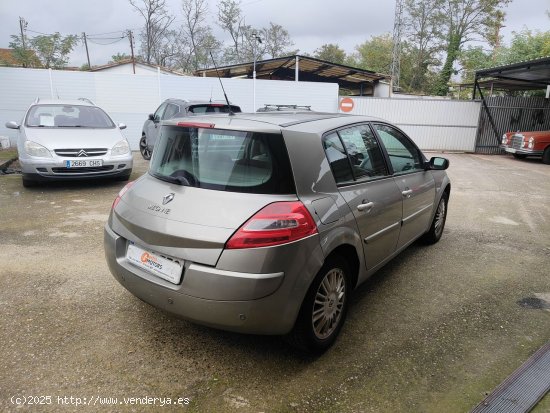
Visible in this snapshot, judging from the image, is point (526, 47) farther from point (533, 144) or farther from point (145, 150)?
point (145, 150)

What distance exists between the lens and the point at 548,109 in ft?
54.3

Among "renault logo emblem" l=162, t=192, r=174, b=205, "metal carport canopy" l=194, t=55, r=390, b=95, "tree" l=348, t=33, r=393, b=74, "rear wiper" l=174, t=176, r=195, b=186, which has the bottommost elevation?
"renault logo emblem" l=162, t=192, r=174, b=205

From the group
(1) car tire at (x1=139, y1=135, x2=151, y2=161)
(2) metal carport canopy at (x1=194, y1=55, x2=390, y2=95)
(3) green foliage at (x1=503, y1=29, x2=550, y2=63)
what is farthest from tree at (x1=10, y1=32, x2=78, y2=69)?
(3) green foliage at (x1=503, y1=29, x2=550, y2=63)

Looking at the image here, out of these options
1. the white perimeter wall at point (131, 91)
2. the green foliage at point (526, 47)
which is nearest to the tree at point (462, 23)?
the green foliage at point (526, 47)

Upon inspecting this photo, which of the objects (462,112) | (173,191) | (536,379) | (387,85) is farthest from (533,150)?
(173,191)

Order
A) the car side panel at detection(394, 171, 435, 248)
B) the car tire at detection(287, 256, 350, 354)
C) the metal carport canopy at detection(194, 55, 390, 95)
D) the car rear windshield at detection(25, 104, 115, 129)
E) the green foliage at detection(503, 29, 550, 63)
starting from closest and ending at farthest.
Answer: the car tire at detection(287, 256, 350, 354) < the car side panel at detection(394, 171, 435, 248) < the car rear windshield at detection(25, 104, 115, 129) < the metal carport canopy at detection(194, 55, 390, 95) < the green foliage at detection(503, 29, 550, 63)

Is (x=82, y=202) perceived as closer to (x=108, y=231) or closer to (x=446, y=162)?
(x=108, y=231)

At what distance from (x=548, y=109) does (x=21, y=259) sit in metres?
19.2

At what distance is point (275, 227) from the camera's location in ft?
7.27

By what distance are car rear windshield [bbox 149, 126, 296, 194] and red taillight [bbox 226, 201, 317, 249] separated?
Answer: 13 cm

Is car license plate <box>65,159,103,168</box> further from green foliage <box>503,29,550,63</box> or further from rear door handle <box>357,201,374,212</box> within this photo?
green foliage <box>503,29,550,63</box>

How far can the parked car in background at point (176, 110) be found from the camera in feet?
28.6

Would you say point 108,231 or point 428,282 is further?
point 428,282

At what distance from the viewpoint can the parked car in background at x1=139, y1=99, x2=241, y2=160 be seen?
8719 mm
